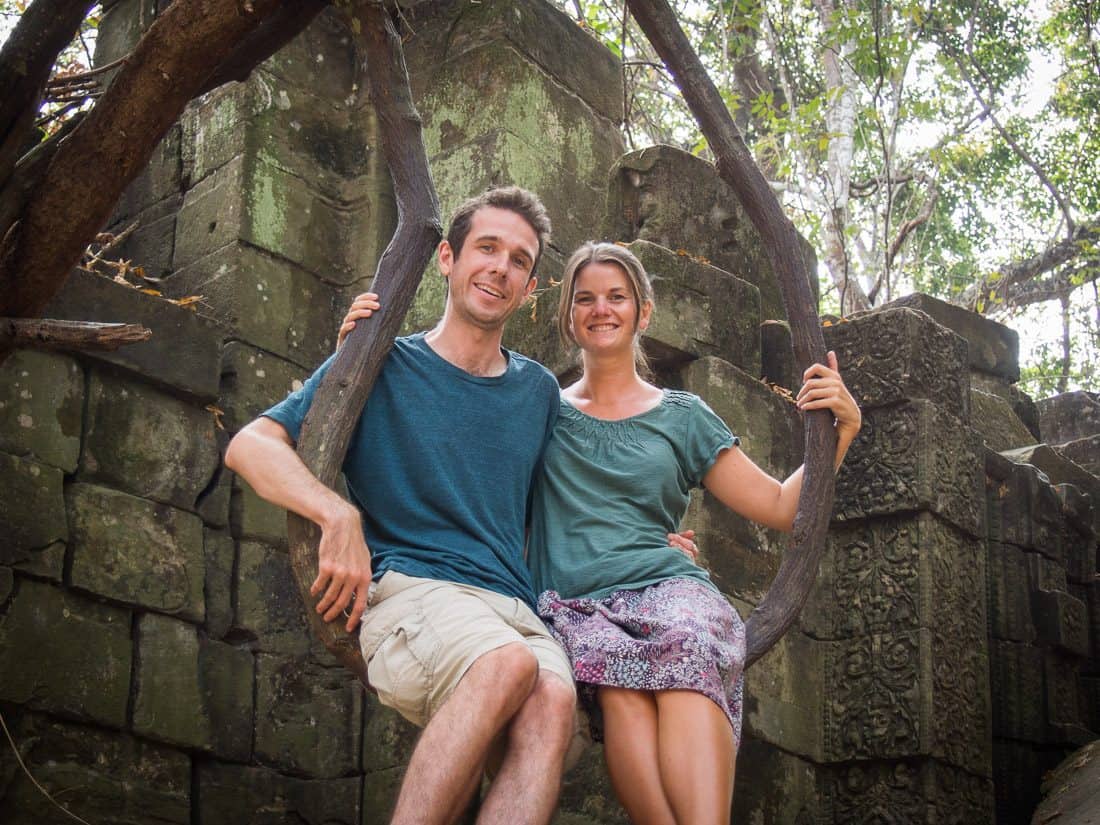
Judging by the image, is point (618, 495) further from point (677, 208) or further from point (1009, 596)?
point (1009, 596)

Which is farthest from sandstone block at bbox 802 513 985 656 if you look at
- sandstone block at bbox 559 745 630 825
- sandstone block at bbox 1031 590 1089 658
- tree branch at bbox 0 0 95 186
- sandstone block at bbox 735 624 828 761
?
tree branch at bbox 0 0 95 186

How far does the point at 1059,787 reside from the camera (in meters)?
5.48

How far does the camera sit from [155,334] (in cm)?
480

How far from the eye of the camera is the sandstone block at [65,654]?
4090mm

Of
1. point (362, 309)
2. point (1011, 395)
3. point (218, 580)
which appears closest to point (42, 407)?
point (218, 580)

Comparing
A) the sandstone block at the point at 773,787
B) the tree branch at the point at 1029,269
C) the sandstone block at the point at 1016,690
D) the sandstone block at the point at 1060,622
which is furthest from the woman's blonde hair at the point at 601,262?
the tree branch at the point at 1029,269

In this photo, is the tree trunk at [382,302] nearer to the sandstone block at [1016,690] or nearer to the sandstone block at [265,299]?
the sandstone block at [265,299]

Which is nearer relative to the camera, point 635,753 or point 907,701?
point 635,753

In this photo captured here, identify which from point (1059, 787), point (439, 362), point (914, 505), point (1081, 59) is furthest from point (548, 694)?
point (1081, 59)

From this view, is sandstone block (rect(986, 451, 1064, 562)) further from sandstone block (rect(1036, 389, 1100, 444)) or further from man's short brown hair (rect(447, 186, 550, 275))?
man's short brown hair (rect(447, 186, 550, 275))

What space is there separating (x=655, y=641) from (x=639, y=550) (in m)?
0.32

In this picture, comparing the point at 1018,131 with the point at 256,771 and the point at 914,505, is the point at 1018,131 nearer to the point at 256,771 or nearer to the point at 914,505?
the point at 914,505

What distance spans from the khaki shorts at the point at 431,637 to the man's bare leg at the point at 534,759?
0.28ft

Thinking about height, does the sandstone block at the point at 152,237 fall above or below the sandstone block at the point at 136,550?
above
